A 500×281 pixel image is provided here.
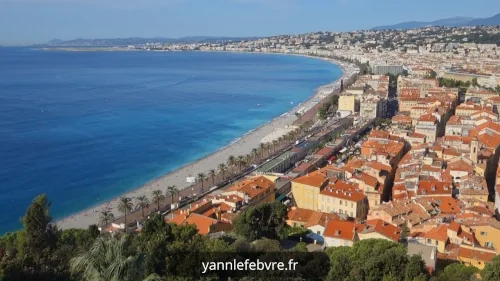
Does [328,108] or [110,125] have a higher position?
[328,108]

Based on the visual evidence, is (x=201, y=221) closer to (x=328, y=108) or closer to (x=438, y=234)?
(x=438, y=234)

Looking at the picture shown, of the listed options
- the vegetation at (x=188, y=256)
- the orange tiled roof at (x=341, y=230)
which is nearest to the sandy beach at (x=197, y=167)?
the vegetation at (x=188, y=256)

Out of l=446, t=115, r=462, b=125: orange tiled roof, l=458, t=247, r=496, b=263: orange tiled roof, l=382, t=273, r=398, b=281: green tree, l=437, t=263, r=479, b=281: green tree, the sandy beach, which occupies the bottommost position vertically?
the sandy beach

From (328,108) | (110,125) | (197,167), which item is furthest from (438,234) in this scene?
(110,125)

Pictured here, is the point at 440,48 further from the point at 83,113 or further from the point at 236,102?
the point at 83,113

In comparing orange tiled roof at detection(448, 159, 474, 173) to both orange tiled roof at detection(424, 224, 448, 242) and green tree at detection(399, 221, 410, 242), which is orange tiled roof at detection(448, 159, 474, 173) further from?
orange tiled roof at detection(424, 224, 448, 242)

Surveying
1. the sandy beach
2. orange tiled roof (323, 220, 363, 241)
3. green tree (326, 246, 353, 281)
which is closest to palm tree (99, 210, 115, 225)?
the sandy beach
